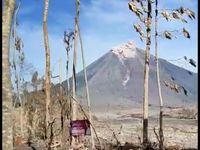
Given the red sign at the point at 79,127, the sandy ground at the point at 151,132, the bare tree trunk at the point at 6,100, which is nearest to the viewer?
the bare tree trunk at the point at 6,100

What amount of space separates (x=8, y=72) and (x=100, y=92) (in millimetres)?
163489

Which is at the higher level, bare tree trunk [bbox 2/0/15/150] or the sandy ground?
bare tree trunk [bbox 2/0/15/150]

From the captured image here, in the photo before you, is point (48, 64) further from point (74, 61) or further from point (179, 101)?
point (179, 101)

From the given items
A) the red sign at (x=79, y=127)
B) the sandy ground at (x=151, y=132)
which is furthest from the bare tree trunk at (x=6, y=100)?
the sandy ground at (x=151, y=132)

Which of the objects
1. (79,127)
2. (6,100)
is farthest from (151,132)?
(6,100)

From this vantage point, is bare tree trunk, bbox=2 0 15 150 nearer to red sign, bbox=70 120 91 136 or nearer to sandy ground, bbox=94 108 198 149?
red sign, bbox=70 120 91 136

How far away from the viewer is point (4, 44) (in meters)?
10.1

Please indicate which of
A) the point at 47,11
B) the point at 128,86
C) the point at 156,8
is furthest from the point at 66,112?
the point at 128,86

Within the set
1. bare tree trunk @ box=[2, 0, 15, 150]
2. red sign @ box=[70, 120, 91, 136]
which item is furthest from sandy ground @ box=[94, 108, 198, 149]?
bare tree trunk @ box=[2, 0, 15, 150]

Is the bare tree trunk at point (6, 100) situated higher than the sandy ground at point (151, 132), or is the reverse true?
the bare tree trunk at point (6, 100)

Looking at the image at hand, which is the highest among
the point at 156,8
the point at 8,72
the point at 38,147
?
the point at 156,8

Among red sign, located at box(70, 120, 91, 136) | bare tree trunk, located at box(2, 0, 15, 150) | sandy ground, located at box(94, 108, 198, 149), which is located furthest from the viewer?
sandy ground, located at box(94, 108, 198, 149)

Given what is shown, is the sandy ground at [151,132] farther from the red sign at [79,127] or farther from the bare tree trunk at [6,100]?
the bare tree trunk at [6,100]

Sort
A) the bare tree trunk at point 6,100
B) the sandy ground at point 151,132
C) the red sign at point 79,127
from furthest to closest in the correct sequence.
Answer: the sandy ground at point 151,132 → the red sign at point 79,127 → the bare tree trunk at point 6,100
